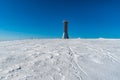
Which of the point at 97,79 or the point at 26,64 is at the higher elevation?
the point at 26,64

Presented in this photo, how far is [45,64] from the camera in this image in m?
2.53

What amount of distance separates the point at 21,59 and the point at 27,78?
3.03 feet

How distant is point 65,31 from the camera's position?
8.38 meters

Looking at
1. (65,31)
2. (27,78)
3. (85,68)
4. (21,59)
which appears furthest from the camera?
(65,31)

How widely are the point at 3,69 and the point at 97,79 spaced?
177 cm

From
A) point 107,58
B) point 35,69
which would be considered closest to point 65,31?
point 107,58

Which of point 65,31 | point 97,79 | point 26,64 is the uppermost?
point 65,31

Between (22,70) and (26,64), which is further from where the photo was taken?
(26,64)

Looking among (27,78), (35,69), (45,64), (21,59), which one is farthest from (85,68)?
(21,59)

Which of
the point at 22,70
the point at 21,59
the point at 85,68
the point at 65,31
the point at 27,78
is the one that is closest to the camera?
the point at 27,78

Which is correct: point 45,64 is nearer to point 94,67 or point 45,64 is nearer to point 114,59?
point 94,67

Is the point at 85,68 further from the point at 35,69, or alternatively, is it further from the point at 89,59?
the point at 35,69

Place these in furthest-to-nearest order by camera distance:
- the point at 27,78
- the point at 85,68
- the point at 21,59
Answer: the point at 21,59 → the point at 85,68 → the point at 27,78

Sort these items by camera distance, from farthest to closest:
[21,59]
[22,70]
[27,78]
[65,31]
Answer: [65,31]
[21,59]
[22,70]
[27,78]
